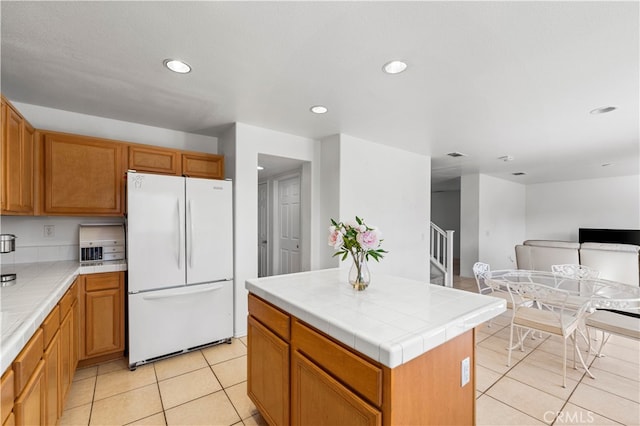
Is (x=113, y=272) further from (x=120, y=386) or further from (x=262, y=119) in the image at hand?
(x=262, y=119)

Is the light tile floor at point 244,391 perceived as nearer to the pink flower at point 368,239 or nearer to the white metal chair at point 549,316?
the white metal chair at point 549,316

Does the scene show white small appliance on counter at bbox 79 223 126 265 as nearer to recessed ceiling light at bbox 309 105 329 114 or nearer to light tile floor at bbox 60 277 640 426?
light tile floor at bbox 60 277 640 426

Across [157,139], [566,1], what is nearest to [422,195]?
[566,1]

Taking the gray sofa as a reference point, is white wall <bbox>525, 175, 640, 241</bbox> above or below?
above

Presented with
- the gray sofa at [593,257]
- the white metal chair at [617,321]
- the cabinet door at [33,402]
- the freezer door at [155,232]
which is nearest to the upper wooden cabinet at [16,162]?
the freezer door at [155,232]

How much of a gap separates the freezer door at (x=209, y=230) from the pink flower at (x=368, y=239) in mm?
1845

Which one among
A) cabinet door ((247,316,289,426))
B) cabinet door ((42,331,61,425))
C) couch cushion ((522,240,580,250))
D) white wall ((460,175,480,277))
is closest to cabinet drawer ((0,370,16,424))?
cabinet door ((42,331,61,425))

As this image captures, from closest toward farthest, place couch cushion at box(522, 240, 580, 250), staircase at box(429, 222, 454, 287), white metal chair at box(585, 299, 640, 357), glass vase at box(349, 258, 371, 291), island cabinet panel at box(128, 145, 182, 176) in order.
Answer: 1. glass vase at box(349, 258, 371, 291)
2. white metal chair at box(585, 299, 640, 357)
3. island cabinet panel at box(128, 145, 182, 176)
4. couch cushion at box(522, 240, 580, 250)
5. staircase at box(429, 222, 454, 287)

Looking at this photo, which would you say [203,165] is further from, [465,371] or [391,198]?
[465,371]

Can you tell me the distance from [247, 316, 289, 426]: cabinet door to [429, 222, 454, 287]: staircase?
15.9ft

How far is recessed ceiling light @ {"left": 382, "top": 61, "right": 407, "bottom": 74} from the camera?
1.99 metres

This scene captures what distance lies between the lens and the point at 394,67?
2.04m

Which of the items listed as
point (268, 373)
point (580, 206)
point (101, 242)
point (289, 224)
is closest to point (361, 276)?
point (268, 373)

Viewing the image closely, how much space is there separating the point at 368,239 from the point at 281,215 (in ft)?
11.2
